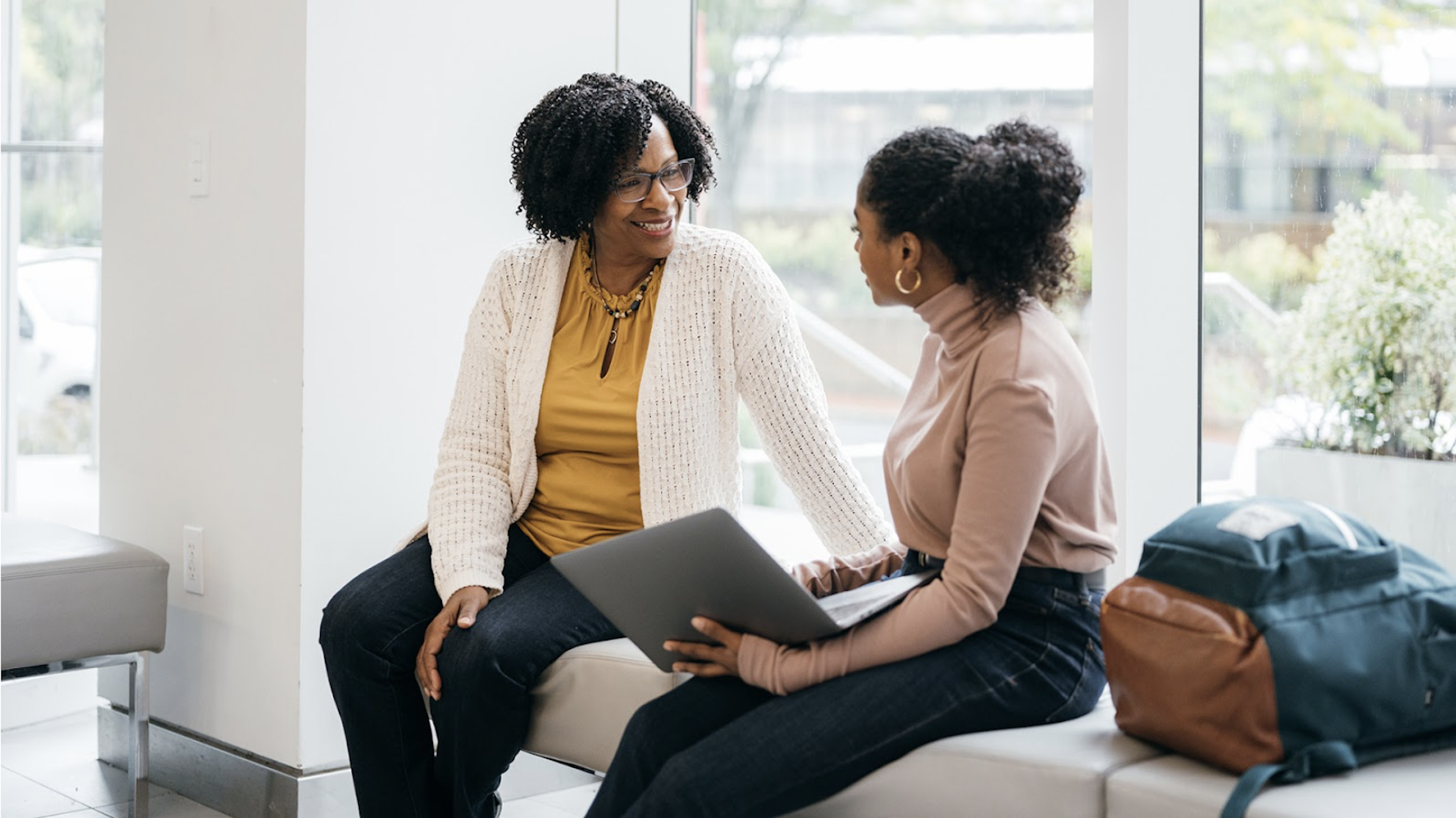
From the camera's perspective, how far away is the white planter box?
1966 millimetres

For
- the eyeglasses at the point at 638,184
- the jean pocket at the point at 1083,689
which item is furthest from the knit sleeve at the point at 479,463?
the jean pocket at the point at 1083,689

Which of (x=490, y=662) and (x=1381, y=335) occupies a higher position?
(x=1381, y=335)

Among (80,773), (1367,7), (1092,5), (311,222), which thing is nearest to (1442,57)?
(1367,7)

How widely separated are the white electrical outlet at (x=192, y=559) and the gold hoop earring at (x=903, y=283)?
1577 mm

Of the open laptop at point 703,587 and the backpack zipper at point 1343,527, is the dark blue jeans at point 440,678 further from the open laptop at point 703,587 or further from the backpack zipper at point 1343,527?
the backpack zipper at point 1343,527

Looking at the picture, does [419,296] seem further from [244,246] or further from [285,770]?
[285,770]

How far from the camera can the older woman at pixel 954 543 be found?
57.5 inches

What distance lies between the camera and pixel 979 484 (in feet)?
4.78

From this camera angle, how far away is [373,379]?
248 cm

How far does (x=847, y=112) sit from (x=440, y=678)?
4.35 ft

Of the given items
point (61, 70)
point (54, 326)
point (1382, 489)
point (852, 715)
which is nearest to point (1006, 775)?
point (852, 715)

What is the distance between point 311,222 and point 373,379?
29cm

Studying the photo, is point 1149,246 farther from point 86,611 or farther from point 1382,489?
point 86,611

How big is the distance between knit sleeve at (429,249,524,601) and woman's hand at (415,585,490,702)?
0.06 ft
